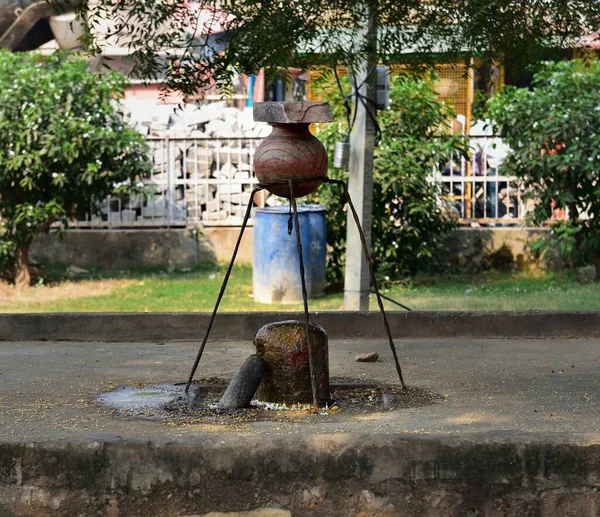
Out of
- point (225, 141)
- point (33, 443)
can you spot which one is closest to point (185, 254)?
point (225, 141)

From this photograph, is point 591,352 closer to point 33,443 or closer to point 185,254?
point 33,443

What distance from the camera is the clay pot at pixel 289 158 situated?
5.83 m

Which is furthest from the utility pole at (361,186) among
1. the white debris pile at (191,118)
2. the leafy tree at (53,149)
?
the white debris pile at (191,118)

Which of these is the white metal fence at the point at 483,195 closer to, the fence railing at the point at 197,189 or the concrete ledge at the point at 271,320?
the fence railing at the point at 197,189

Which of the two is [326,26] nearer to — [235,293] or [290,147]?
[290,147]

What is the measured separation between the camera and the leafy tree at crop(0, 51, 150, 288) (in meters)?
12.4

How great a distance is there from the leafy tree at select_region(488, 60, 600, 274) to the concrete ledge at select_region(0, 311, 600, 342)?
13.2ft

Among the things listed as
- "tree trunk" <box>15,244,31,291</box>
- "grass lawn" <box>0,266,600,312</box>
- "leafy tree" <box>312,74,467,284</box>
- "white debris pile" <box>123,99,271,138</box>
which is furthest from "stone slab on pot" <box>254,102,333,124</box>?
"white debris pile" <box>123,99,271,138</box>

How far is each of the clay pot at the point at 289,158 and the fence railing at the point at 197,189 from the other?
8.42m

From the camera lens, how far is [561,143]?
489 inches

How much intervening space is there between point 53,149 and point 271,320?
481 cm

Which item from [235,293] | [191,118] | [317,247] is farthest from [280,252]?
[191,118]

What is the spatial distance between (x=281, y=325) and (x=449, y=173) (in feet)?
28.3

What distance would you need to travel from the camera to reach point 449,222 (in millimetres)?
13281
